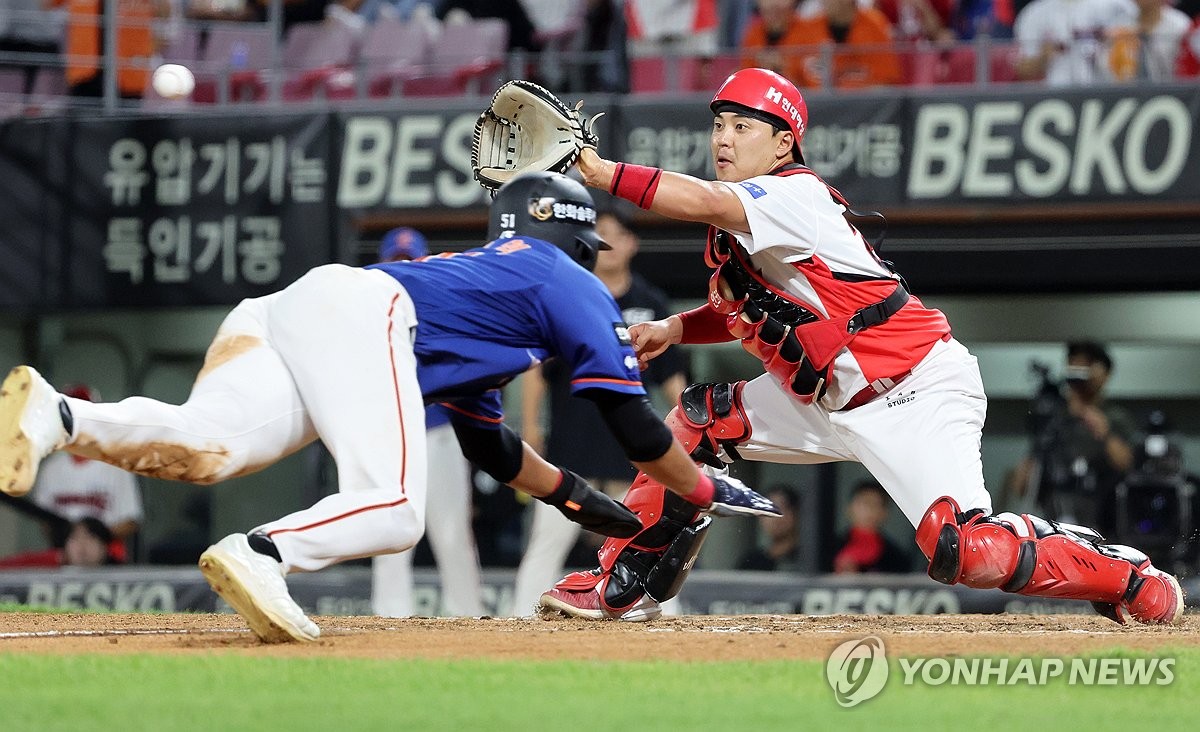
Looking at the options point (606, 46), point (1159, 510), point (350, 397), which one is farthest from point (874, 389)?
point (606, 46)

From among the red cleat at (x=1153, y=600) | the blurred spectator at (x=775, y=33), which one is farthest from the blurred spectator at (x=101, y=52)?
the red cleat at (x=1153, y=600)

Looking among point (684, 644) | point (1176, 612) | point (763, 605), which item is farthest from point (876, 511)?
point (684, 644)

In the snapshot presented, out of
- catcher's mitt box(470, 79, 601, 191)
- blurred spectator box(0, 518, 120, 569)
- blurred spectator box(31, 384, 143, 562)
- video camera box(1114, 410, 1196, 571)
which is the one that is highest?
catcher's mitt box(470, 79, 601, 191)

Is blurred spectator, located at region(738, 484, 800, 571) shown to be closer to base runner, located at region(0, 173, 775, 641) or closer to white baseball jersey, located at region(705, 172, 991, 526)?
white baseball jersey, located at region(705, 172, 991, 526)

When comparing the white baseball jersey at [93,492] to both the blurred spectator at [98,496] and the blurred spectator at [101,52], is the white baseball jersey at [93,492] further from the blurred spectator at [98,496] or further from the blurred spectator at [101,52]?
the blurred spectator at [101,52]

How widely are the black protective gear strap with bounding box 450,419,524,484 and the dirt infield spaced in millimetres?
493

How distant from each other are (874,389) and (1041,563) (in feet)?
2.43

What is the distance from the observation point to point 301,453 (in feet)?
37.7

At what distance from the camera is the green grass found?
359 centimetres

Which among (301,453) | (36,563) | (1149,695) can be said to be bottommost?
(36,563)

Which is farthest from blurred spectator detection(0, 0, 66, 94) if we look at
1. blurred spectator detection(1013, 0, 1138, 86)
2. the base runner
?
the base runner

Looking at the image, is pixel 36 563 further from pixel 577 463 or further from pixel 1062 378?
pixel 1062 378

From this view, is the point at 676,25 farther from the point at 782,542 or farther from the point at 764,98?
the point at 764,98

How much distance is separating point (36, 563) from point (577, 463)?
15.3 feet
